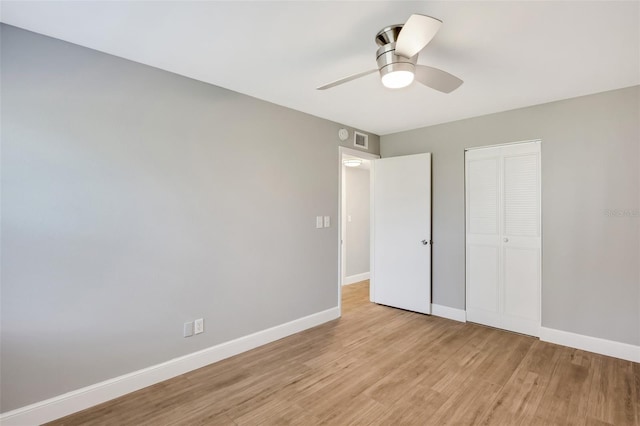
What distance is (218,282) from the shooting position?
2.74 metres

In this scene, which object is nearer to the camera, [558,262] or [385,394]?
[385,394]

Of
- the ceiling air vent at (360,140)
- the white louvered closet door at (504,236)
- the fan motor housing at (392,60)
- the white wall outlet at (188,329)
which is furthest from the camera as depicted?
the ceiling air vent at (360,140)

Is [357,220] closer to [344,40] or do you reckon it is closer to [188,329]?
[188,329]

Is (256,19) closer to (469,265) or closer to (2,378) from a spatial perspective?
(2,378)

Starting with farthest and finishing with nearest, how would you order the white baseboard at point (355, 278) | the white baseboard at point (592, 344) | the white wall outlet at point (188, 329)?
1. the white baseboard at point (355, 278)
2. the white baseboard at point (592, 344)
3. the white wall outlet at point (188, 329)

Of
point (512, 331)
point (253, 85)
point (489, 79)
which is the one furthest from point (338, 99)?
point (512, 331)

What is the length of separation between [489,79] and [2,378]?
12.9 feet

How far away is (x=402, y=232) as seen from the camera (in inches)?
163

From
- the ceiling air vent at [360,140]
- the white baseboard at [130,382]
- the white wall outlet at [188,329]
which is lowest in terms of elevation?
the white baseboard at [130,382]

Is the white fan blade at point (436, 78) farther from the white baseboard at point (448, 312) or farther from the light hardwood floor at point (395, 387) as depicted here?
the white baseboard at point (448, 312)

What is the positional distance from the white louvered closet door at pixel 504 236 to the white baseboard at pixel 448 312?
77 mm

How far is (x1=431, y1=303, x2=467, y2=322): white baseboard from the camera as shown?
12.2ft

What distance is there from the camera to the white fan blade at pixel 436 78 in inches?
75.6

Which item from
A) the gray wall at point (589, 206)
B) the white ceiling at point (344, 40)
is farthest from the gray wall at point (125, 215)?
the gray wall at point (589, 206)
